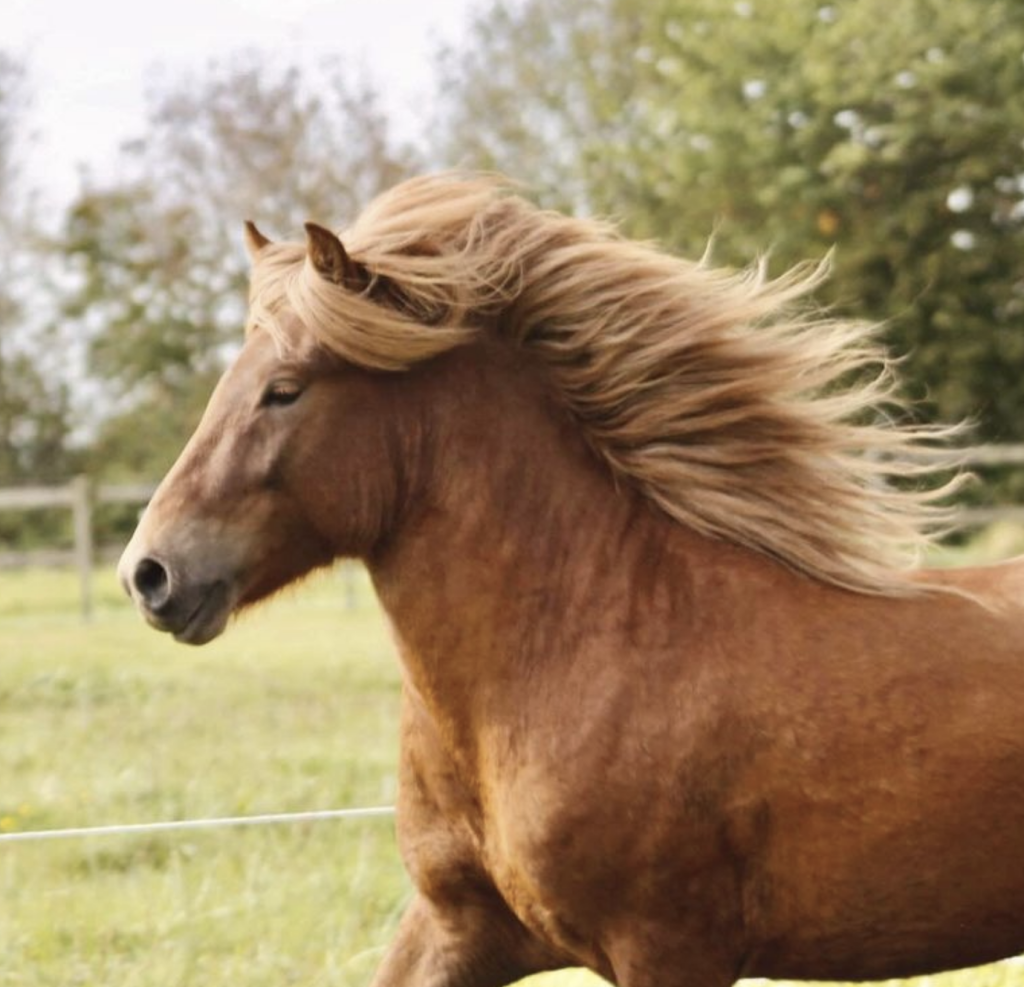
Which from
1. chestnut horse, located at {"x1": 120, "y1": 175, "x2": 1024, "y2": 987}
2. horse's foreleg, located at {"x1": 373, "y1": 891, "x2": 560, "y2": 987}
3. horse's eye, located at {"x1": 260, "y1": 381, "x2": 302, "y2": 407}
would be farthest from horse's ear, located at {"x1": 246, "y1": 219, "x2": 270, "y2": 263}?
horse's foreleg, located at {"x1": 373, "y1": 891, "x2": 560, "y2": 987}

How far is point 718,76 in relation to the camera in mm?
25812

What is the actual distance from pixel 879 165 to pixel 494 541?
21.8 m

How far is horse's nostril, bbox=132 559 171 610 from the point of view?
309 centimetres

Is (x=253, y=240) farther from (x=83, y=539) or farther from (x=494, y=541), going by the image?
(x=83, y=539)

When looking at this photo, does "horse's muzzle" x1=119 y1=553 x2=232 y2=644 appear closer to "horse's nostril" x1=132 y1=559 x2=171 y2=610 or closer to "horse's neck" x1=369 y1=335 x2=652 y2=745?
"horse's nostril" x1=132 y1=559 x2=171 y2=610

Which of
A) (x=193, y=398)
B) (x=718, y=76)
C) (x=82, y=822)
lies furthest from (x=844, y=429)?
(x=193, y=398)

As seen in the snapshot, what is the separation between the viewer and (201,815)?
6699mm

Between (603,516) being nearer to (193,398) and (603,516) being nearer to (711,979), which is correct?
(711,979)

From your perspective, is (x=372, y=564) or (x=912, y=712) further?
(x=372, y=564)

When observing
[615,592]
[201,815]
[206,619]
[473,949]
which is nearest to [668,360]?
[615,592]

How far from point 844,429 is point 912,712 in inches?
23.7

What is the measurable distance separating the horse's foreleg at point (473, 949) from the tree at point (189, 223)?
3044cm

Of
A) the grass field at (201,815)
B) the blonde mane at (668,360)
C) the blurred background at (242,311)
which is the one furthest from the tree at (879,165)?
the blonde mane at (668,360)

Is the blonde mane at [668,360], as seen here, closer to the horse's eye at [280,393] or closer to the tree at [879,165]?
the horse's eye at [280,393]
